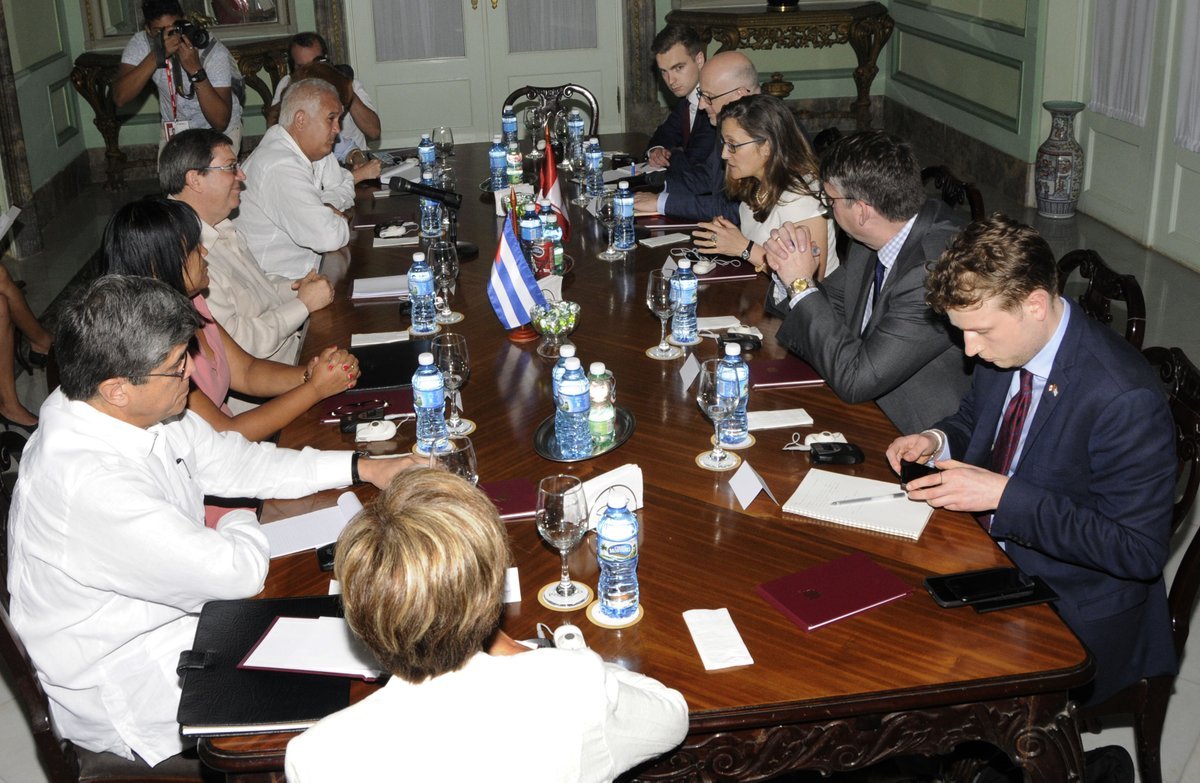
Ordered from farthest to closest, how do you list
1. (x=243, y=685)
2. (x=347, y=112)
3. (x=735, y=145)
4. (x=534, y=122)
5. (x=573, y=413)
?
1. (x=534, y=122)
2. (x=347, y=112)
3. (x=735, y=145)
4. (x=573, y=413)
5. (x=243, y=685)

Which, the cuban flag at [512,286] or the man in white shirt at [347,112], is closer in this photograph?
the cuban flag at [512,286]

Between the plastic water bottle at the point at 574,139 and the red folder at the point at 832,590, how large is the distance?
3.42 metres

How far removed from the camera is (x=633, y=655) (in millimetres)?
1855

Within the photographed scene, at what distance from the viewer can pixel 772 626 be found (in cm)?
192

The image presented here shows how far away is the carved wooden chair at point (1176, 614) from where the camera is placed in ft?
7.34

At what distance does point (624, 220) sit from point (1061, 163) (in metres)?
3.75

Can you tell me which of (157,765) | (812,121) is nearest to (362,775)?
(157,765)

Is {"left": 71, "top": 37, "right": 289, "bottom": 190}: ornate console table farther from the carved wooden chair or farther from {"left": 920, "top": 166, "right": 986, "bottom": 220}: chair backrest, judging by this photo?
the carved wooden chair

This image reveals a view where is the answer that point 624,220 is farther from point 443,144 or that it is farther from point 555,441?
point 443,144

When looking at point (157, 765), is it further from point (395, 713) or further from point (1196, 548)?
point (1196, 548)

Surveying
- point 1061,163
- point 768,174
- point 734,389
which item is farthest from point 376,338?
point 1061,163

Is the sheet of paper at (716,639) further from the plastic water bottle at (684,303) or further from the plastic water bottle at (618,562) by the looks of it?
the plastic water bottle at (684,303)

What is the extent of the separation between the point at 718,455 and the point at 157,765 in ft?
4.11

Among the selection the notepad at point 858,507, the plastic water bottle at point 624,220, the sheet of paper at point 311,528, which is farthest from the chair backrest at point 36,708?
the plastic water bottle at point 624,220
